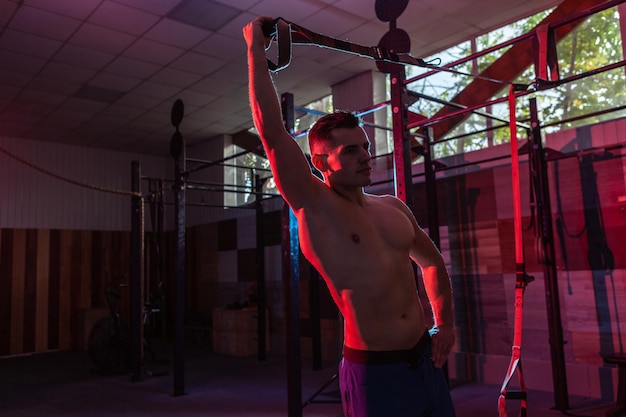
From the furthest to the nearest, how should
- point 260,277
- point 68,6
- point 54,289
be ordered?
point 54,289 → point 260,277 → point 68,6

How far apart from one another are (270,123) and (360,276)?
46 centimetres

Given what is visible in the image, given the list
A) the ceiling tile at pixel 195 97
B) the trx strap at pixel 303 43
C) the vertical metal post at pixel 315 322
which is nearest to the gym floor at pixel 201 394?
the vertical metal post at pixel 315 322

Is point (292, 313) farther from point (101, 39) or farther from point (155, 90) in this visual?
point (155, 90)

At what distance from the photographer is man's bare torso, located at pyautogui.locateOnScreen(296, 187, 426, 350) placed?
4.35ft

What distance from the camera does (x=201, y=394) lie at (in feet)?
14.4

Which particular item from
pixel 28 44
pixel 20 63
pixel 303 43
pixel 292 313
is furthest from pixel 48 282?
pixel 303 43

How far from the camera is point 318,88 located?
6.41 m

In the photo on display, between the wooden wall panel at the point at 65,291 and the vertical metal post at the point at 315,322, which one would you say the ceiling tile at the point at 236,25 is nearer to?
the vertical metal post at the point at 315,322

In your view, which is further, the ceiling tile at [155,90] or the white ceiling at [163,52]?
the ceiling tile at [155,90]

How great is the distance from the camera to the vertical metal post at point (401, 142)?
7.59 ft

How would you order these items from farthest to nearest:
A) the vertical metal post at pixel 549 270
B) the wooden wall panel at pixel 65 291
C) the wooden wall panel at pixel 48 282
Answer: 1. the wooden wall panel at pixel 65 291
2. the wooden wall panel at pixel 48 282
3. the vertical metal post at pixel 549 270

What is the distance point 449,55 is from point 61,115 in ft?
17.1

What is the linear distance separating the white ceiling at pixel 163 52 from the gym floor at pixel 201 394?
132 inches

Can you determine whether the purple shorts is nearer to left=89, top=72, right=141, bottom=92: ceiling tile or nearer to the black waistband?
the black waistband
